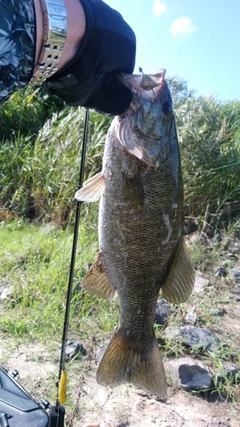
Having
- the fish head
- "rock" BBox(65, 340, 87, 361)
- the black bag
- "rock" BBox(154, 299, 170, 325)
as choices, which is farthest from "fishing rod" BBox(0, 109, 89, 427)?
"rock" BBox(154, 299, 170, 325)

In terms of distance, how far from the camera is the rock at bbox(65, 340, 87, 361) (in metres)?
3.29

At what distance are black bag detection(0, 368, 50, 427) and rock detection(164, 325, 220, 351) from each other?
1.48 meters

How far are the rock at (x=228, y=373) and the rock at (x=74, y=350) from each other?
1032 mm

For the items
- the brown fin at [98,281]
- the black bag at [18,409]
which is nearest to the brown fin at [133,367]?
the brown fin at [98,281]

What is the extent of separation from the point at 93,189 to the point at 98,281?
0.49 metres

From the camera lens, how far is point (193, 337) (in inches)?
138

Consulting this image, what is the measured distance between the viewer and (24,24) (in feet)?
4.53

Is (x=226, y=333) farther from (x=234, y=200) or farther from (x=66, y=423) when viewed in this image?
(x=234, y=200)

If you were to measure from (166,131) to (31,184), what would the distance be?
190 inches

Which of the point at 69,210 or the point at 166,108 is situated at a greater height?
the point at 166,108

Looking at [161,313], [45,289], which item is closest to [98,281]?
[161,313]

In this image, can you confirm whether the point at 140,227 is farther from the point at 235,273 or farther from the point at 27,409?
the point at 235,273

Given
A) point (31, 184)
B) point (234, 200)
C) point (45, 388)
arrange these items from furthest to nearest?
point (31, 184) → point (234, 200) → point (45, 388)

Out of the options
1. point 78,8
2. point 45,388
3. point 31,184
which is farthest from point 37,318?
point 31,184
